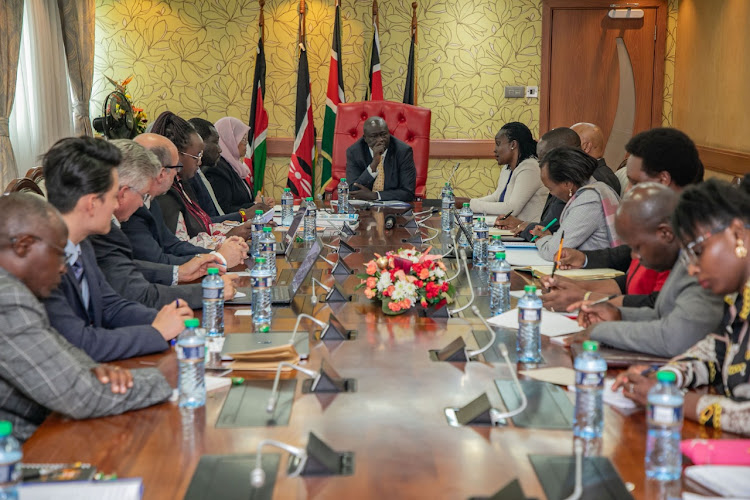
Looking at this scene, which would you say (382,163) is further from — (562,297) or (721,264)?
(721,264)

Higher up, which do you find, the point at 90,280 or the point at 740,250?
the point at 740,250

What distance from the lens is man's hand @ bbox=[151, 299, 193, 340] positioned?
7.06 feet

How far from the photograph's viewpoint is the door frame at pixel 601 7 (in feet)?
23.1

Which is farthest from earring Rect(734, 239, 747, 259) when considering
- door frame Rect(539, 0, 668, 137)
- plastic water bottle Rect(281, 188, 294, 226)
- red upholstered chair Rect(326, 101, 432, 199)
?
door frame Rect(539, 0, 668, 137)

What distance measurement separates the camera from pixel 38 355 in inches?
62.8

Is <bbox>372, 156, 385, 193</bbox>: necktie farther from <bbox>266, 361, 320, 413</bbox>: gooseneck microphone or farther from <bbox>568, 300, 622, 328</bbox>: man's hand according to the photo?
<bbox>266, 361, 320, 413</bbox>: gooseneck microphone

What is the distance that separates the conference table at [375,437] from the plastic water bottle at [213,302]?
25 cm

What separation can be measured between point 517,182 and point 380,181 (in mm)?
1355

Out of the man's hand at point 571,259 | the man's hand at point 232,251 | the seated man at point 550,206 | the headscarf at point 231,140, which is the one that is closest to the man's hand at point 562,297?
the man's hand at point 571,259

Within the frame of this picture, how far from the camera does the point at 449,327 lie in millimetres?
2369

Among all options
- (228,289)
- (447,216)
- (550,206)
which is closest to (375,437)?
(228,289)

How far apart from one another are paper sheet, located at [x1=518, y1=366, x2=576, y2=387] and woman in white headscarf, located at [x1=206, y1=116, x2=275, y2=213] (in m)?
3.62

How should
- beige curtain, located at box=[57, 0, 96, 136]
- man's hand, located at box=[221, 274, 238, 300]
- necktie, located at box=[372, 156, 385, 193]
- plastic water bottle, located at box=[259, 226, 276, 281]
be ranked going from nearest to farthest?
man's hand, located at box=[221, 274, 238, 300], plastic water bottle, located at box=[259, 226, 276, 281], necktie, located at box=[372, 156, 385, 193], beige curtain, located at box=[57, 0, 96, 136]

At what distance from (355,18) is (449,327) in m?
5.14
